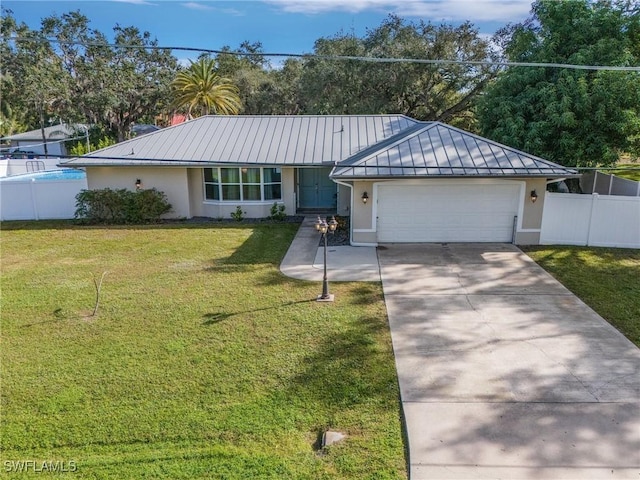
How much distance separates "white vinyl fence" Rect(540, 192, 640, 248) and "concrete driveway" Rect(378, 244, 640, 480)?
3.52 m

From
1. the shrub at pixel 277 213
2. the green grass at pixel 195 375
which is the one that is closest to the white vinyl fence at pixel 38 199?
the green grass at pixel 195 375

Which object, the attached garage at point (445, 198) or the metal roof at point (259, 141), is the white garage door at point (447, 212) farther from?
the metal roof at point (259, 141)

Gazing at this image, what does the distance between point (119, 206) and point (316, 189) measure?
7567 millimetres

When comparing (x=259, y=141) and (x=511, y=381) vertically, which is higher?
(x=259, y=141)

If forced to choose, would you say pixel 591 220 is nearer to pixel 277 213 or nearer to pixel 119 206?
pixel 277 213

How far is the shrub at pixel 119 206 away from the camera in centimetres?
1588

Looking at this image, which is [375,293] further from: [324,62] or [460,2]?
[324,62]

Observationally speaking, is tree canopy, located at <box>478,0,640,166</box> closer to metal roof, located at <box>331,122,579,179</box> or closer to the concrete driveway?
metal roof, located at <box>331,122,579,179</box>

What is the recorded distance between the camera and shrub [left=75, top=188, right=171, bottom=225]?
1588 centimetres

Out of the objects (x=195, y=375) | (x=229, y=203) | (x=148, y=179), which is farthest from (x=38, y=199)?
(x=195, y=375)

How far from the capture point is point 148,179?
645 inches

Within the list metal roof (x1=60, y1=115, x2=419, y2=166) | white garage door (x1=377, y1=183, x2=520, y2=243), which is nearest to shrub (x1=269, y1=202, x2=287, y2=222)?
metal roof (x1=60, y1=115, x2=419, y2=166)

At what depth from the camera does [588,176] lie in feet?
57.9

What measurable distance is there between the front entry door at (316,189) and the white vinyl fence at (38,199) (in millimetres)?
8391
